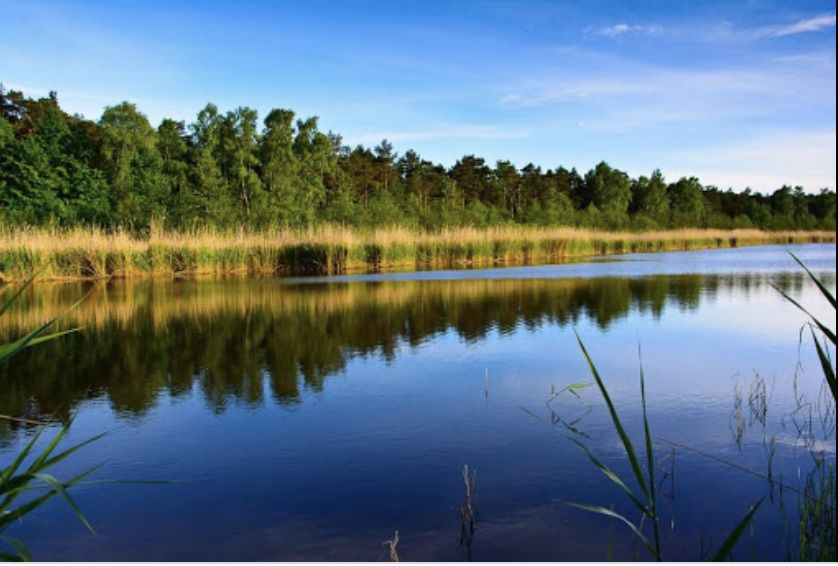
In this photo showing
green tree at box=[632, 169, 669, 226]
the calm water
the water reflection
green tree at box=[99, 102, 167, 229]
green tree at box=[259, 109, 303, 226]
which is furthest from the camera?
green tree at box=[632, 169, 669, 226]

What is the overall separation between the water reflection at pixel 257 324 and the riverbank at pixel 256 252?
5.51 feet

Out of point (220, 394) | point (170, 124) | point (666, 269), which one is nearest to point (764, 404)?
point (220, 394)

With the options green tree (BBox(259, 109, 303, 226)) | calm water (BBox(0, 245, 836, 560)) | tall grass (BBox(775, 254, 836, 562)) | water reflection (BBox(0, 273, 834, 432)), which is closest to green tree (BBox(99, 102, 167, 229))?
green tree (BBox(259, 109, 303, 226))

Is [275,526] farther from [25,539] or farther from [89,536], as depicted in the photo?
[25,539]

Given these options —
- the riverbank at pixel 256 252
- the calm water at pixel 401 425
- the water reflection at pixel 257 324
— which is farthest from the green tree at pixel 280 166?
the calm water at pixel 401 425

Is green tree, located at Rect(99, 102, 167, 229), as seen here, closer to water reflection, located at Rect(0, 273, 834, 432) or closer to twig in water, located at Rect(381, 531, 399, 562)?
water reflection, located at Rect(0, 273, 834, 432)

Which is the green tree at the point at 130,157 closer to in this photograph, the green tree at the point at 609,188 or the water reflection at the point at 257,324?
the water reflection at the point at 257,324

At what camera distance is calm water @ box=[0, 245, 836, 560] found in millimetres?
2828

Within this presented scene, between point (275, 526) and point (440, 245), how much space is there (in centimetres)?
1829

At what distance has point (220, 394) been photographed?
5.30 metres

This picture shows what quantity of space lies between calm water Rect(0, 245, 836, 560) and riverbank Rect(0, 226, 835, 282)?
297 inches

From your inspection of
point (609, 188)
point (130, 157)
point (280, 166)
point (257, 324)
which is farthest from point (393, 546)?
point (609, 188)

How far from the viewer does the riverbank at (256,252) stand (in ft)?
54.1

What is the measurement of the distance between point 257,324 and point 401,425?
5.06 m
